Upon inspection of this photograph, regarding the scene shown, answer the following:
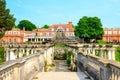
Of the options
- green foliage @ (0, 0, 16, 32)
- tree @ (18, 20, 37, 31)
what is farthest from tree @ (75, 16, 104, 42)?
tree @ (18, 20, 37, 31)

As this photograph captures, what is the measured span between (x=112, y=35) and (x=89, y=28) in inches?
1005

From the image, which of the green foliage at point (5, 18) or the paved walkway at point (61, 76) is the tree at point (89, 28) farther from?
the paved walkway at point (61, 76)

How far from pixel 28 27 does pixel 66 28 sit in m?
33.5

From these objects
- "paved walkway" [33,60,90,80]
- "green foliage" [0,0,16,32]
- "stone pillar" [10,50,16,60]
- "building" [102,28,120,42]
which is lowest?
"paved walkway" [33,60,90,80]

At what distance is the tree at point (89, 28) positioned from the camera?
3585 inches

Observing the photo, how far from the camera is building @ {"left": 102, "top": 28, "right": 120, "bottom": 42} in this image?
113925mm

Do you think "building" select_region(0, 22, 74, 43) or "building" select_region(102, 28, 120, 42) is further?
"building" select_region(0, 22, 74, 43)

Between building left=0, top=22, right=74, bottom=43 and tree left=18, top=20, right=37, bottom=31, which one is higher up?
tree left=18, top=20, right=37, bottom=31

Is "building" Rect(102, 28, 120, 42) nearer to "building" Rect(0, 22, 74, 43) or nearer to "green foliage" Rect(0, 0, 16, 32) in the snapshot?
"building" Rect(0, 22, 74, 43)

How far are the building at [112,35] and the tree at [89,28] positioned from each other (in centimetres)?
1963

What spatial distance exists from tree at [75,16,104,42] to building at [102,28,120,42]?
64.4 feet

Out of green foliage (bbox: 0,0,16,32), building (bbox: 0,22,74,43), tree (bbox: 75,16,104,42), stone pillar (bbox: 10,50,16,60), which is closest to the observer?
stone pillar (bbox: 10,50,16,60)

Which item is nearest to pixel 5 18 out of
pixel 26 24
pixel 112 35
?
pixel 112 35

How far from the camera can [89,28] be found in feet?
304
